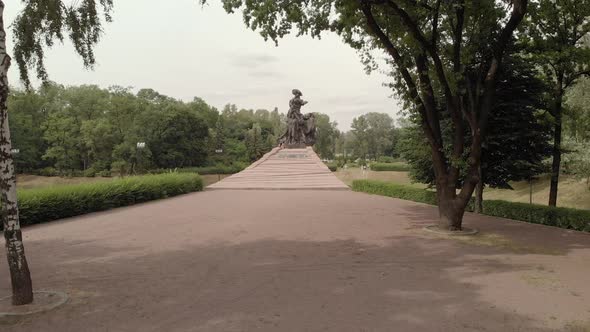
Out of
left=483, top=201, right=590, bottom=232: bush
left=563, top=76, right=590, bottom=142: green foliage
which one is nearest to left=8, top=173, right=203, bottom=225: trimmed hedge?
left=483, top=201, right=590, bottom=232: bush

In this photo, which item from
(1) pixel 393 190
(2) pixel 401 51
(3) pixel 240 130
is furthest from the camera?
(3) pixel 240 130

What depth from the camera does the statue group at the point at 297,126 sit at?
Answer: 4184cm

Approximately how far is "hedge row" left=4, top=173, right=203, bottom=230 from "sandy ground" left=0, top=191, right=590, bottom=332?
806 millimetres

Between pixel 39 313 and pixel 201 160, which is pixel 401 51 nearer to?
pixel 39 313

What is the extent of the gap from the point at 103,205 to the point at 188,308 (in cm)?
1216

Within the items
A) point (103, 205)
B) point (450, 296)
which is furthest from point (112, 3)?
point (103, 205)

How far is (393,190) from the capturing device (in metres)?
20.9

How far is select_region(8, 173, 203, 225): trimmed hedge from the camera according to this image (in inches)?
510

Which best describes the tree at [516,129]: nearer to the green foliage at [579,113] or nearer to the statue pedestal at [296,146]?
the green foliage at [579,113]

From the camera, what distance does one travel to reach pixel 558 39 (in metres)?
13.7

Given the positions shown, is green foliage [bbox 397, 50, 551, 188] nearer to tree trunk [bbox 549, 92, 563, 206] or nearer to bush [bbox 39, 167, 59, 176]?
tree trunk [bbox 549, 92, 563, 206]

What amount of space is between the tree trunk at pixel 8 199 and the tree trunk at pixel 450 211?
9403mm

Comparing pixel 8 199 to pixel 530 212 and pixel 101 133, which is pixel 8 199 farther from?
pixel 101 133

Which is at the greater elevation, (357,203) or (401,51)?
(401,51)
